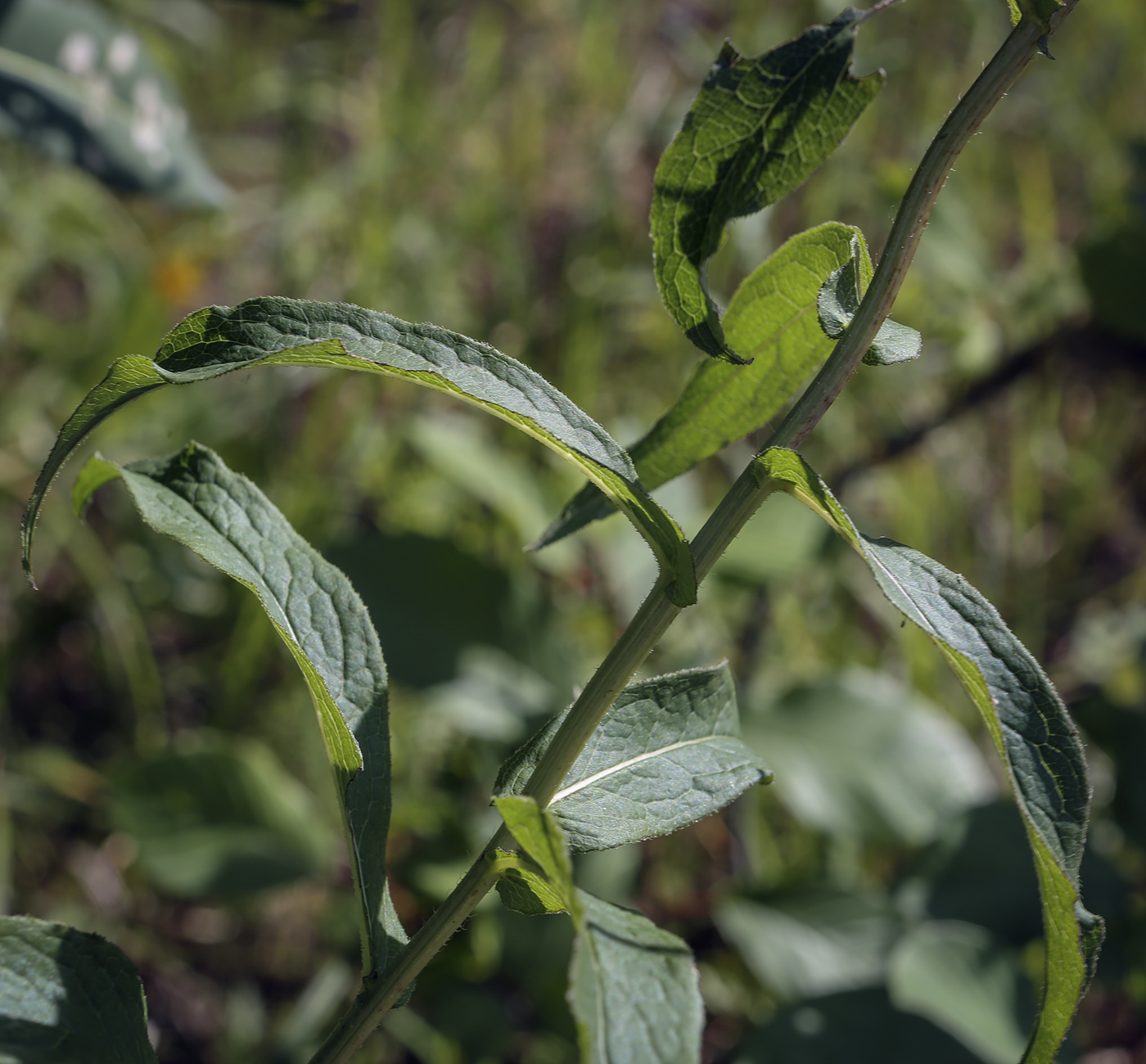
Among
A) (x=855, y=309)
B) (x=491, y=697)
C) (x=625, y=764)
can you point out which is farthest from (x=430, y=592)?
(x=855, y=309)

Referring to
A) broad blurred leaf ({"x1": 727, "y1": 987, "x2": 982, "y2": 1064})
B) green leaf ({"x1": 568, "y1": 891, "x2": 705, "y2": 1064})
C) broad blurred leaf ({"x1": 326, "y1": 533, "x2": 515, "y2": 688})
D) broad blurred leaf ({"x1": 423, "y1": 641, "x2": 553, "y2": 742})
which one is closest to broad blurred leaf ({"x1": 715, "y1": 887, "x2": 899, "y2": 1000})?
broad blurred leaf ({"x1": 727, "y1": 987, "x2": 982, "y2": 1064})

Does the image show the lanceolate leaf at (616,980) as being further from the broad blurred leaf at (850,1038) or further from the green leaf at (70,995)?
the broad blurred leaf at (850,1038)

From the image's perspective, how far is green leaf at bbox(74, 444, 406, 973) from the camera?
2.16 feet

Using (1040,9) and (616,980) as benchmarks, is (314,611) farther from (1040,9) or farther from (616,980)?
(1040,9)

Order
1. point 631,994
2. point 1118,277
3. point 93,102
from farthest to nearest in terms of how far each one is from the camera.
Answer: point 1118,277, point 93,102, point 631,994

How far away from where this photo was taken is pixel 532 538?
1.65 metres

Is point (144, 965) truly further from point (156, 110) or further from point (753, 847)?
point (156, 110)

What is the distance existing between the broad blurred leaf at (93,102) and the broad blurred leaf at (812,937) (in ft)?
4.38

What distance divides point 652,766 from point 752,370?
10.8 inches

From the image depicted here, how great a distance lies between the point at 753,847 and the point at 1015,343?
1.20 meters

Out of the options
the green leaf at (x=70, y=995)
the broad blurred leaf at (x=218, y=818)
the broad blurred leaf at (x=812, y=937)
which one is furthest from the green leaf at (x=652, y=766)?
the broad blurred leaf at (x=218, y=818)

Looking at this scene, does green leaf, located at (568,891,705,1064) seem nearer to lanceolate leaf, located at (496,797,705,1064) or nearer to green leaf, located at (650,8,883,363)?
lanceolate leaf, located at (496,797,705,1064)

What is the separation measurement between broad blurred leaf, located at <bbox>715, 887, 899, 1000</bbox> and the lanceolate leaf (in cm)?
97

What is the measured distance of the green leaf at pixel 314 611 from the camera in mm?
658
